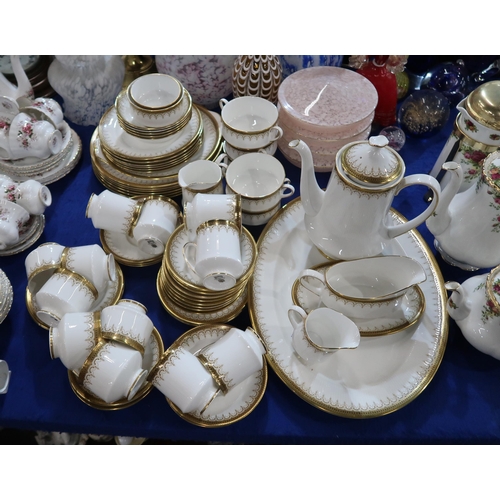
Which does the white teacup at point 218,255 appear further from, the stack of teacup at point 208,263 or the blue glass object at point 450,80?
the blue glass object at point 450,80

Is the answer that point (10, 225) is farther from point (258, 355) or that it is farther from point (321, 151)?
point (321, 151)

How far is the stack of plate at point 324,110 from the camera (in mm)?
1146

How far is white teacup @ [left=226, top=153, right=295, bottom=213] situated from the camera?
1.09 meters

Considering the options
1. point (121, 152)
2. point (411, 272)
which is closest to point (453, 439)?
point (411, 272)

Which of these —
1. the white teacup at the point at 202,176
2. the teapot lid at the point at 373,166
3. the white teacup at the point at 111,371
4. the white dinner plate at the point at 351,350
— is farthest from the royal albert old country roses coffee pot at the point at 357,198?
the white teacup at the point at 111,371

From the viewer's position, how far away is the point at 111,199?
0.99m

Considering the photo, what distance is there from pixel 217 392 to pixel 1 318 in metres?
0.49

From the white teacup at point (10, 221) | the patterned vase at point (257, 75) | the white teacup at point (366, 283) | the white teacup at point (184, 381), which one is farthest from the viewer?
the patterned vase at point (257, 75)

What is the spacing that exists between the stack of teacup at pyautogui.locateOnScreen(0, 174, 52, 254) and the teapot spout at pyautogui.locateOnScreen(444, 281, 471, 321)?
3.01 feet

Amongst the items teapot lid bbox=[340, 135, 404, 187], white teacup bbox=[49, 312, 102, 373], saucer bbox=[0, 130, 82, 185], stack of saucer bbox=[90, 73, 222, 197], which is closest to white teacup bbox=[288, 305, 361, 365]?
teapot lid bbox=[340, 135, 404, 187]

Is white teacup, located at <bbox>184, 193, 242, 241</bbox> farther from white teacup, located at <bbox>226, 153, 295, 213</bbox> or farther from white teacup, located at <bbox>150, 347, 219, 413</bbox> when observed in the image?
white teacup, located at <bbox>150, 347, 219, 413</bbox>

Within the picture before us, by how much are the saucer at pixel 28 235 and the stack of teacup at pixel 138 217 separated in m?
0.18

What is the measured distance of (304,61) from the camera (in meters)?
1.30

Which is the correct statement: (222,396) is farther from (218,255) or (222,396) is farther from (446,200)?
(446,200)
